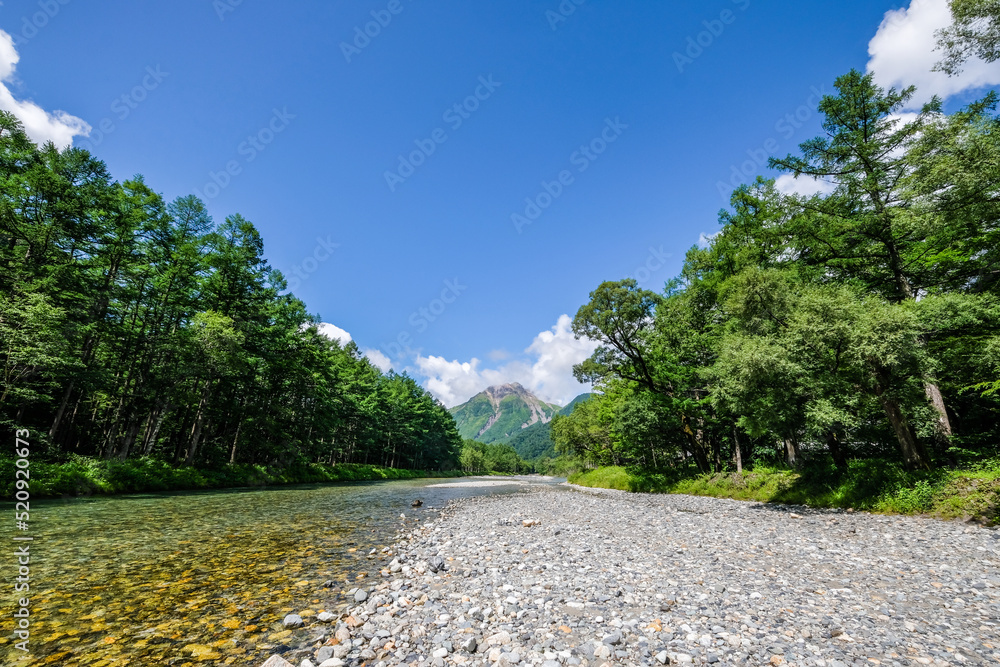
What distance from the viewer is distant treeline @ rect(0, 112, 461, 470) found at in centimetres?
2222

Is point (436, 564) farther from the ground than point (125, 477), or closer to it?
closer to it

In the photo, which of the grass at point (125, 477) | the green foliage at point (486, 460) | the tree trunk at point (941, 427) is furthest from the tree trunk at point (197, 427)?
the green foliage at point (486, 460)

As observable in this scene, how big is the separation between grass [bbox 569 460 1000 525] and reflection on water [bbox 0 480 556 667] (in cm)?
1813

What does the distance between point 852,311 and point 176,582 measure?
73.4 feet

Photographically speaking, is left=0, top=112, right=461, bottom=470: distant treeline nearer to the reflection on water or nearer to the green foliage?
the reflection on water

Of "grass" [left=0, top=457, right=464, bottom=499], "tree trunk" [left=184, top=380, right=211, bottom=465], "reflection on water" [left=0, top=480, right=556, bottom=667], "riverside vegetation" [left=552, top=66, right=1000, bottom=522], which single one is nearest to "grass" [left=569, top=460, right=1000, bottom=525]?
"riverside vegetation" [left=552, top=66, right=1000, bottom=522]

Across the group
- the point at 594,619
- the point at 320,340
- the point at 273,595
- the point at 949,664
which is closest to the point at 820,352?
the point at 949,664

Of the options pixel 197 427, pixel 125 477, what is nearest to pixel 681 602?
pixel 125 477

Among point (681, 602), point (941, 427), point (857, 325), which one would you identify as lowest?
point (681, 602)

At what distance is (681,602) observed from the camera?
19.4ft

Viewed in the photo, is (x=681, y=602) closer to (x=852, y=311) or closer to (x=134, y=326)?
(x=852, y=311)

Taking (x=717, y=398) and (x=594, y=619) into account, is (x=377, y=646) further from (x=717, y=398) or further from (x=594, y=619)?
(x=717, y=398)

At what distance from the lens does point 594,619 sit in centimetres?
533

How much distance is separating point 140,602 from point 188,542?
5237 millimetres
